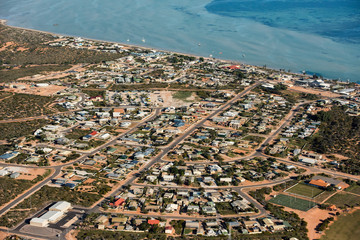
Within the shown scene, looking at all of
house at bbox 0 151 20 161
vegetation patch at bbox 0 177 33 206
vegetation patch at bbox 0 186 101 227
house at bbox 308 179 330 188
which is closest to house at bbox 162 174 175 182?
vegetation patch at bbox 0 186 101 227

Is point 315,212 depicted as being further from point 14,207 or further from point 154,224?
point 14,207

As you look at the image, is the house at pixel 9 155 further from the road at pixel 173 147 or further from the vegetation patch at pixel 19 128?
the road at pixel 173 147

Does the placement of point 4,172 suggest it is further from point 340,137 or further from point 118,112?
point 340,137

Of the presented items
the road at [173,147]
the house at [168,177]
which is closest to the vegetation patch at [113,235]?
the road at [173,147]

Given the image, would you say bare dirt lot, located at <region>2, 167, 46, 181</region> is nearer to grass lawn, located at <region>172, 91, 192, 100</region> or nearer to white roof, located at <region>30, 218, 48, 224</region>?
white roof, located at <region>30, 218, 48, 224</region>

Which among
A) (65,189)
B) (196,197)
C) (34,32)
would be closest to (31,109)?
(65,189)

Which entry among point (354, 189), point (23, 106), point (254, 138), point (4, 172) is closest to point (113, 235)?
point (4, 172)
